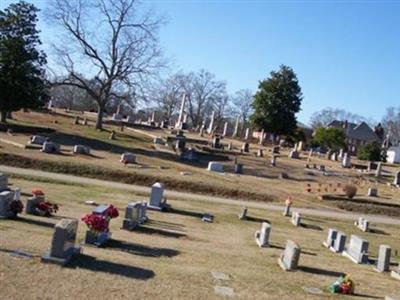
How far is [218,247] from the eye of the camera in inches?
655

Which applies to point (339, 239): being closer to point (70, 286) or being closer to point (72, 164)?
point (70, 286)

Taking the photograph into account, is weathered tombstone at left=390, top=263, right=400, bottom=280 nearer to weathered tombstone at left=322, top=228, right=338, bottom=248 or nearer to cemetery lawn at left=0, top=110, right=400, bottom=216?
weathered tombstone at left=322, top=228, right=338, bottom=248

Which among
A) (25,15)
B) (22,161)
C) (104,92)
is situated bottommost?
(22,161)

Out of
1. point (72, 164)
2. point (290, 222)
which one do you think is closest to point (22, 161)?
point (72, 164)

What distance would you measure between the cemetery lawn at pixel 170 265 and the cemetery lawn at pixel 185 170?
10.4m

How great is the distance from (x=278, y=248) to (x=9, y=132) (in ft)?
106

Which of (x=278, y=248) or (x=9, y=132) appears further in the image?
(x=9, y=132)

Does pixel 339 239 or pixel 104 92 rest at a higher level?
pixel 104 92

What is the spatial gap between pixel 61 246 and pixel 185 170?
93.4 ft

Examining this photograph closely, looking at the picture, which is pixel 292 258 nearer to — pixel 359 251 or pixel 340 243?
pixel 359 251

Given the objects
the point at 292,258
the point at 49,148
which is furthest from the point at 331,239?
the point at 49,148

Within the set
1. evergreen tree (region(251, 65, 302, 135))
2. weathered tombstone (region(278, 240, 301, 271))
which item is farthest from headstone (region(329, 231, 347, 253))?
evergreen tree (region(251, 65, 302, 135))

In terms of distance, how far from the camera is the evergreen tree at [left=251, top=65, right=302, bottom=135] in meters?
73.5

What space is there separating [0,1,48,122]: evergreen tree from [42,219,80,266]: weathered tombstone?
38.3m
